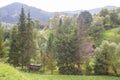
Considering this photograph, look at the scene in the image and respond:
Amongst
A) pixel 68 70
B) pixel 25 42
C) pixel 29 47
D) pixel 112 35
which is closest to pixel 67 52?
pixel 68 70

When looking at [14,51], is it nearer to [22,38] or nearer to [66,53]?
[22,38]

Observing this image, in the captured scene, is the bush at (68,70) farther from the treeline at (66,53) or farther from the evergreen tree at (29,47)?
the evergreen tree at (29,47)

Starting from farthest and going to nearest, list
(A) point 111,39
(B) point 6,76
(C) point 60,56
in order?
(A) point 111,39 → (C) point 60,56 → (B) point 6,76

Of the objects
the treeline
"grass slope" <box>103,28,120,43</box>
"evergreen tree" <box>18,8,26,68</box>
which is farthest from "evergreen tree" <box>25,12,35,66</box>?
"grass slope" <box>103,28,120,43</box>

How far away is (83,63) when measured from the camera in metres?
77.6

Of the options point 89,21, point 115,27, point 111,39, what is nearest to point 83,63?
point 111,39

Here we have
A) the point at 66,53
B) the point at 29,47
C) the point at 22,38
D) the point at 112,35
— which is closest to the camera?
the point at 29,47

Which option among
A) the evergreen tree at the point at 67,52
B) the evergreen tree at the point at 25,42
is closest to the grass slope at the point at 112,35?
the evergreen tree at the point at 67,52

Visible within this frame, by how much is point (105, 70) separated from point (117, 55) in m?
5.09

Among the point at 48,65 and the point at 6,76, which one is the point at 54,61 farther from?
the point at 6,76

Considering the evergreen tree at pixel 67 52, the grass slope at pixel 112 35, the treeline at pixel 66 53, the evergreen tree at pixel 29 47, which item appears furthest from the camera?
the grass slope at pixel 112 35

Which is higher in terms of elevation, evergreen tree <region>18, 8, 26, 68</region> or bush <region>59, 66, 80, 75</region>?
evergreen tree <region>18, 8, 26, 68</region>

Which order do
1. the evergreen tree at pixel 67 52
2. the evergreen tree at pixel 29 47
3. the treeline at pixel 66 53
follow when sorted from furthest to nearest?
1. the evergreen tree at pixel 67 52
2. the evergreen tree at pixel 29 47
3. the treeline at pixel 66 53

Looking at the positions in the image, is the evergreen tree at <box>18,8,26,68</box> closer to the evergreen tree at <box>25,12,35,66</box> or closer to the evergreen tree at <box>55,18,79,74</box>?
the evergreen tree at <box>25,12,35,66</box>
